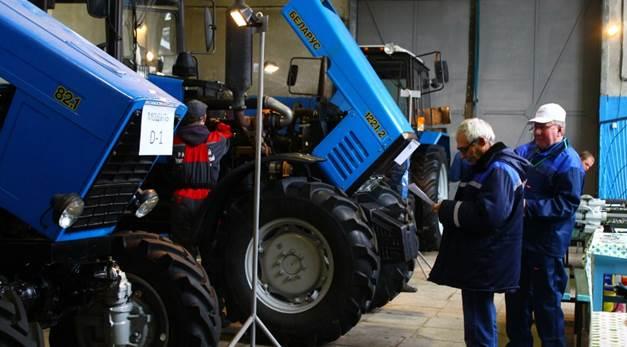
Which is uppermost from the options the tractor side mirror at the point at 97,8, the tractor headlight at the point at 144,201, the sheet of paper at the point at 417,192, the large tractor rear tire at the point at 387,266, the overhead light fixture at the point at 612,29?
the overhead light fixture at the point at 612,29

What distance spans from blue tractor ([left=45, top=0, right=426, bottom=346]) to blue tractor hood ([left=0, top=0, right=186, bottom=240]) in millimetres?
1372

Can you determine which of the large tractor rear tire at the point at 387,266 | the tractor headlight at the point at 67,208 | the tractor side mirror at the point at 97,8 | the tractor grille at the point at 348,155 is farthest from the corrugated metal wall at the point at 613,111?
the tractor headlight at the point at 67,208

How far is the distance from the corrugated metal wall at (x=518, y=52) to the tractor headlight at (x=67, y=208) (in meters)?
11.3

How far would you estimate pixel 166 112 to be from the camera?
3473 millimetres

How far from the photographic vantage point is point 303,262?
216 inches

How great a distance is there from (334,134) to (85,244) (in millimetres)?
2981

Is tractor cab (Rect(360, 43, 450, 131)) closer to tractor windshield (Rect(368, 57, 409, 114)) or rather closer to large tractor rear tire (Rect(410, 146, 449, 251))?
tractor windshield (Rect(368, 57, 409, 114))

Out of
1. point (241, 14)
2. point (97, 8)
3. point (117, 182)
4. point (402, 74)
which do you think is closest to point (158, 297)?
point (117, 182)

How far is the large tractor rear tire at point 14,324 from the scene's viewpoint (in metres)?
2.91

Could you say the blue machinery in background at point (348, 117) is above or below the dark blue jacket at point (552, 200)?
above

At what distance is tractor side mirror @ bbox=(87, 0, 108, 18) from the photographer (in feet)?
17.0

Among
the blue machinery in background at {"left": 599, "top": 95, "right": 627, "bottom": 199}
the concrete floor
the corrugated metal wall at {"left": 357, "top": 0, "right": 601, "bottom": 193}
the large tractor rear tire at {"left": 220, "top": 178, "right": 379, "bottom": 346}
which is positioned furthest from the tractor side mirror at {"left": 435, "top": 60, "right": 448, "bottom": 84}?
the large tractor rear tire at {"left": 220, "top": 178, "right": 379, "bottom": 346}

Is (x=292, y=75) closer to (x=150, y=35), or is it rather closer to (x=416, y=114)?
(x=150, y=35)

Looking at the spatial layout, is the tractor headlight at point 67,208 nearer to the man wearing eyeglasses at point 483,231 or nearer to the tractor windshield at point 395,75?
the man wearing eyeglasses at point 483,231
